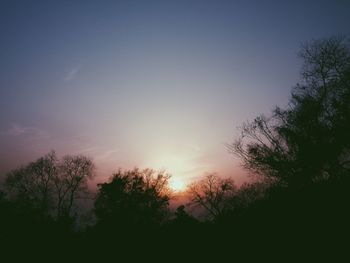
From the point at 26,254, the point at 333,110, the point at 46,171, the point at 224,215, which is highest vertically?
the point at 46,171

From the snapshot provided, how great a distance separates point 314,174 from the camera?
2530 centimetres

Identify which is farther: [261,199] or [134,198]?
[134,198]

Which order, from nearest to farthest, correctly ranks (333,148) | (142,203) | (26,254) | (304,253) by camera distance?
(304,253), (26,254), (333,148), (142,203)

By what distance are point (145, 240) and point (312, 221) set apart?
287 inches

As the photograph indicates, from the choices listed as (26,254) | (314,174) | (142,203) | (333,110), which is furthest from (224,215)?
(142,203)

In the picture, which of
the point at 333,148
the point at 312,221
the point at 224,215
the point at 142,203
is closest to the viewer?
the point at 312,221

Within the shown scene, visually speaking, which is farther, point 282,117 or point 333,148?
point 282,117

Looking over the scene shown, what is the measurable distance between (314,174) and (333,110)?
662 cm

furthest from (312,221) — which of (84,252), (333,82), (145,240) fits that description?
(333,82)

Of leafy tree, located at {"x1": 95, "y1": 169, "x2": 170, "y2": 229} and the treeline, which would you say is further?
leafy tree, located at {"x1": 95, "y1": 169, "x2": 170, "y2": 229}

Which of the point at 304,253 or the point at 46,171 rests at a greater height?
the point at 46,171

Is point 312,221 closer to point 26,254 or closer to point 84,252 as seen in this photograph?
point 84,252

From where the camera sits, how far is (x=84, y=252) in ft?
38.0

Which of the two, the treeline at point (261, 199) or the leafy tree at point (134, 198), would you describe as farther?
the leafy tree at point (134, 198)
